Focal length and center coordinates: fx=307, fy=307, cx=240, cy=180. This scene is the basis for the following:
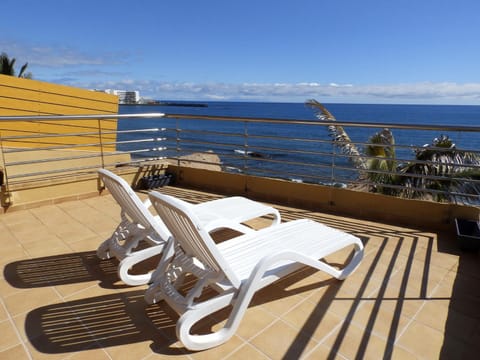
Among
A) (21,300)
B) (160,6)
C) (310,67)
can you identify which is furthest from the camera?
(310,67)

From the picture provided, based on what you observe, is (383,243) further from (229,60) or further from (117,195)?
(229,60)

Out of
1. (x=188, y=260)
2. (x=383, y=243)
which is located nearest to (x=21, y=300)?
(x=188, y=260)

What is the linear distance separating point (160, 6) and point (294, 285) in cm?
1155

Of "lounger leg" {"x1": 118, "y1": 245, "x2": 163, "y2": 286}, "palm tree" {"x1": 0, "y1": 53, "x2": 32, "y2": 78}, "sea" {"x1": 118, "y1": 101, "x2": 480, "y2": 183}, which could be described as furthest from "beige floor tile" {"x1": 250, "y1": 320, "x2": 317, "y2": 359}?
"palm tree" {"x1": 0, "y1": 53, "x2": 32, "y2": 78}

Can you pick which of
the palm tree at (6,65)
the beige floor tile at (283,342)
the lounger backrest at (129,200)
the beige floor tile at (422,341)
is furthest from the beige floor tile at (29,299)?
the palm tree at (6,65)

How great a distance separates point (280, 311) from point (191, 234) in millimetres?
856

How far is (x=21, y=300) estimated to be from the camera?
2.12 metres

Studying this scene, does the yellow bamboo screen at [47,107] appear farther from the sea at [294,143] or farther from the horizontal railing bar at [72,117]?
the sea at [294,143]

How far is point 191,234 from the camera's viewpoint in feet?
5.55

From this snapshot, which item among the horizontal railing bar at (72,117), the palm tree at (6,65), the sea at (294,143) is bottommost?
the sea at (294,143)

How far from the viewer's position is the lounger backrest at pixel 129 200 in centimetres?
226

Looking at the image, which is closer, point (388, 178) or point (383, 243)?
point (383, 243)

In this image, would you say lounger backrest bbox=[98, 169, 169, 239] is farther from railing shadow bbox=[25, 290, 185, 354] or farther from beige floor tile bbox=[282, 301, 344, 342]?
beige floor tile bbox=[282, 301, 344, 342]

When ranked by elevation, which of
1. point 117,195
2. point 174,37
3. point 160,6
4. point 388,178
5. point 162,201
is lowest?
point 388,178
